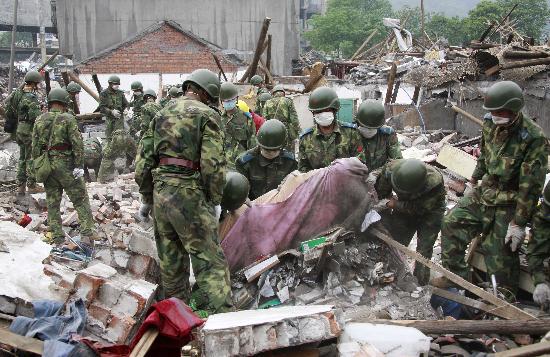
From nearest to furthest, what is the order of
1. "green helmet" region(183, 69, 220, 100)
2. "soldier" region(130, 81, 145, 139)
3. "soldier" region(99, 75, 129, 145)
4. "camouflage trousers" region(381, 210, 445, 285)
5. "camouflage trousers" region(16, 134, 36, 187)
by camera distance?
"green helmet" region(183, 69, 220, 100) → "camouflage trousers" region(381, 210, 445, 285) → "camouflage trousers" region(16, 134, 36, 187) → "soldier" region(99, 75, 129, 145) → "soldier" region(130, 81, 145, 139)

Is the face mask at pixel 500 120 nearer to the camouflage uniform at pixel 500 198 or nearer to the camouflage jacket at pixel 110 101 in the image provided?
the camouflage uniform at pixel 500 198

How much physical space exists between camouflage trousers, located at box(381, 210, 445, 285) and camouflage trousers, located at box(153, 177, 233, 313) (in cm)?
193

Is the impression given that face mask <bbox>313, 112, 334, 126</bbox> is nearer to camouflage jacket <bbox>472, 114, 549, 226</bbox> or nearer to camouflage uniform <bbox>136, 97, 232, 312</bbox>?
camouflage jacket <bbox>472, 114, 549, 226</bbox>

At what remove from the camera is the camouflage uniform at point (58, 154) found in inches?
273

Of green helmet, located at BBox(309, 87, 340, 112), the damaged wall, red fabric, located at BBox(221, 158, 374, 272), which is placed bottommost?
red fabric, located at BBox(221, 158, 374, 272)

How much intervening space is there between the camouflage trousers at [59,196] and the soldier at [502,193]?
4449 millimetres

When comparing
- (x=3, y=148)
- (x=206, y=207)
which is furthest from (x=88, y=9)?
(x=206, y=207)

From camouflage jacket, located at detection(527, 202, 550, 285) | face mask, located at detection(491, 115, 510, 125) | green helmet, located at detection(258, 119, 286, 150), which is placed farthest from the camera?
green helmet, located at detection(258, 119, 286, 150)

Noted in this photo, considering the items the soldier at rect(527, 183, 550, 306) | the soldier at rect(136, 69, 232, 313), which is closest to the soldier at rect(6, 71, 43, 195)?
the soldier at rect(136, 69, 232, 313)

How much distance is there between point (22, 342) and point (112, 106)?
29.6 feet

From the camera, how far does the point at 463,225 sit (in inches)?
205

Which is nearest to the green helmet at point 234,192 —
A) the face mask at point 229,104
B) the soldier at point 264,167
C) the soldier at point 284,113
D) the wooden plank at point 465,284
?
the soldier at point 264,167

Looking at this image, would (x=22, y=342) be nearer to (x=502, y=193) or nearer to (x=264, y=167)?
(x=264, y=167)

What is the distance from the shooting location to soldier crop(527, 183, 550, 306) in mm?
4539
